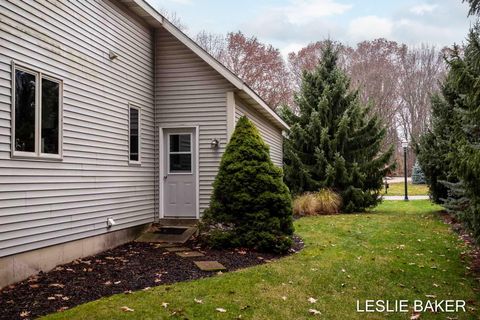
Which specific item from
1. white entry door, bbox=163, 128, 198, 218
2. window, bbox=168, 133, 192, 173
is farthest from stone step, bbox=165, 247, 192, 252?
window, bbox=168, 133, 192, 173

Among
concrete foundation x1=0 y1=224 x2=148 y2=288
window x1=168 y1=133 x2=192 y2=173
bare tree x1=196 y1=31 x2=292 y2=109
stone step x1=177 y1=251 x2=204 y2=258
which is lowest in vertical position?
stone step x1=177 y1=251 x2=204 y2=258

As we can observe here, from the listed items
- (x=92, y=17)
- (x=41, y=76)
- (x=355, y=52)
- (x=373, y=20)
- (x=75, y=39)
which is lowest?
(x=41, y=76)

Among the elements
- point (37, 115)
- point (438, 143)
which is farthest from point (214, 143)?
point (438, 143)

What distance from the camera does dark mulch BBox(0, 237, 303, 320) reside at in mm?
4797

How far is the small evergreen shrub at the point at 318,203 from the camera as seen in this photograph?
46.4 ft

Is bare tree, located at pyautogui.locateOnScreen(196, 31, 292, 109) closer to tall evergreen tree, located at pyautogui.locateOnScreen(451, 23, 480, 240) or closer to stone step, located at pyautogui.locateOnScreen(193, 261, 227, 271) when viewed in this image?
stone step, located at pyautogui.locateOnScreen(193, 261, 227, 271)

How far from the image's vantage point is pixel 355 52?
32844 millimetres

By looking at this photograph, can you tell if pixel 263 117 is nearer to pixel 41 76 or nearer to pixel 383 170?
pixel 383 170

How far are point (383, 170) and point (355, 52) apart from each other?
65.9 ft

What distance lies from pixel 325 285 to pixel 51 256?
4243mm

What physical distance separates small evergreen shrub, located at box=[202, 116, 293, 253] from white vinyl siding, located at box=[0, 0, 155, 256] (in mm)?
2114

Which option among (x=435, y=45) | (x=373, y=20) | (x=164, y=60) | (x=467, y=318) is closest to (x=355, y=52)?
(x=373, y=20)

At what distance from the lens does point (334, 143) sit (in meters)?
14.9

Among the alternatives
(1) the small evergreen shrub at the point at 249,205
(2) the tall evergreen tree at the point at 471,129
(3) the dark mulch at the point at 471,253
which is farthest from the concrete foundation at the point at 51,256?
(3) the dark mulch at the point at 471,253
